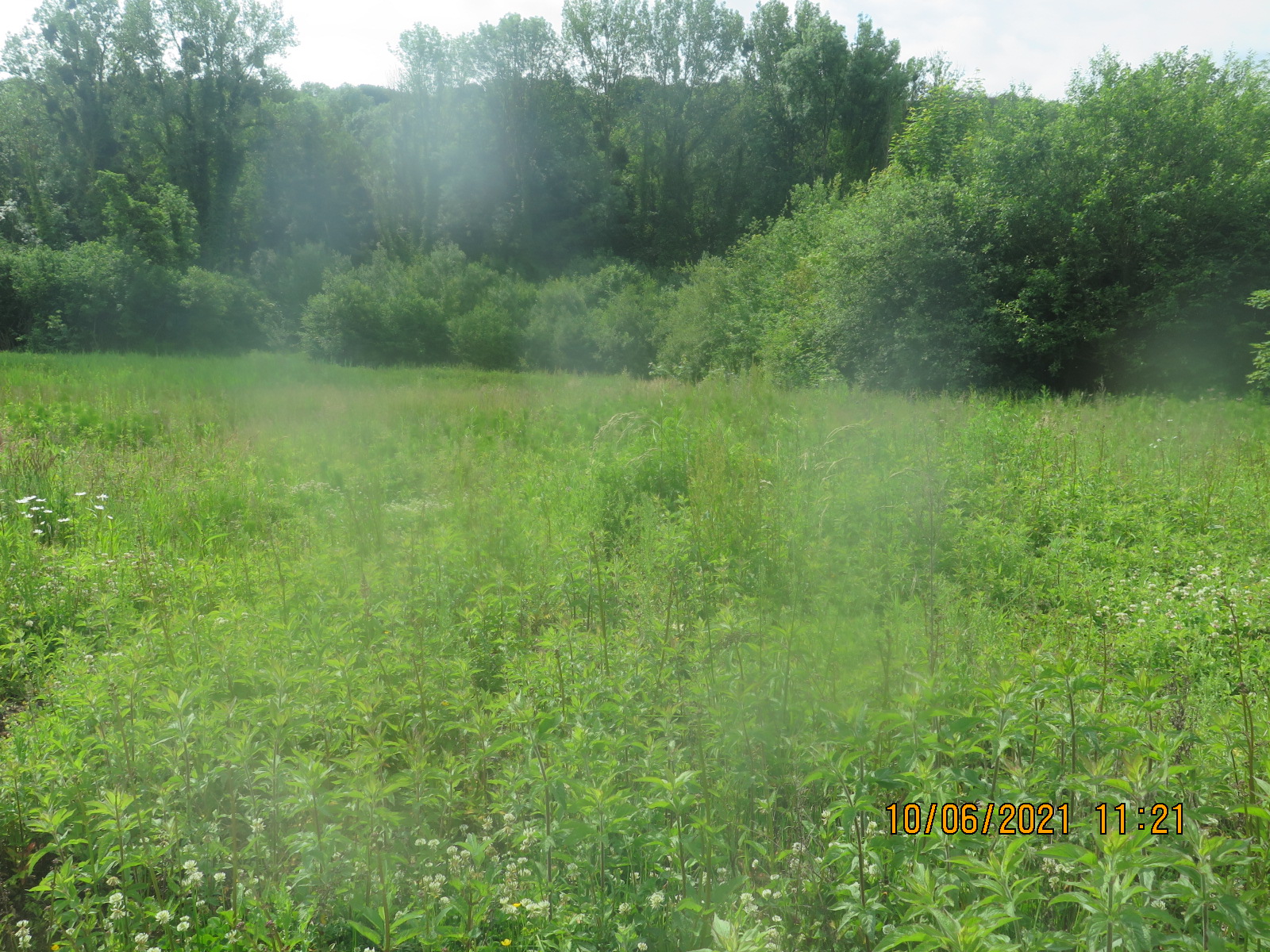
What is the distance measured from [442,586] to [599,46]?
5117 centimetres

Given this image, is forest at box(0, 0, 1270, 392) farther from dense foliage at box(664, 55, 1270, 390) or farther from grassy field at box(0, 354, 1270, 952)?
grassy field at box(0, 354, 1270, 952)

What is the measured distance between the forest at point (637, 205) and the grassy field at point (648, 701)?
11235 mm

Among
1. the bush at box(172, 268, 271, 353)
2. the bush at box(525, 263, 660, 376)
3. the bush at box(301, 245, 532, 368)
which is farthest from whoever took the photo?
the bush at box(172, 268, 271, 353)

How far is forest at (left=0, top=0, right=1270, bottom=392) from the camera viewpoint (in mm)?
15977

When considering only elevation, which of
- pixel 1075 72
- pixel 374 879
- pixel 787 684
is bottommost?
pixel 374 879

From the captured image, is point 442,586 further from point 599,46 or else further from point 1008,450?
point 599,46

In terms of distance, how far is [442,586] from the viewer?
12.8 ft

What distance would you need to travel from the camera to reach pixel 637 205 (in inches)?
1838

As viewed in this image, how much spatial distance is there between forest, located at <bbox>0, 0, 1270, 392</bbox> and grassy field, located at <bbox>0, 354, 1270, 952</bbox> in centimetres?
1124

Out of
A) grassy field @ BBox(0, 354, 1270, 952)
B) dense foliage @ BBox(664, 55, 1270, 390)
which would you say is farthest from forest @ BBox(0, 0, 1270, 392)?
grassy field @ BBox(0, 354, 1270, 952)

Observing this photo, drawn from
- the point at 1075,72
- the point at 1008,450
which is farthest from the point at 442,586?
the point at 1075,72
